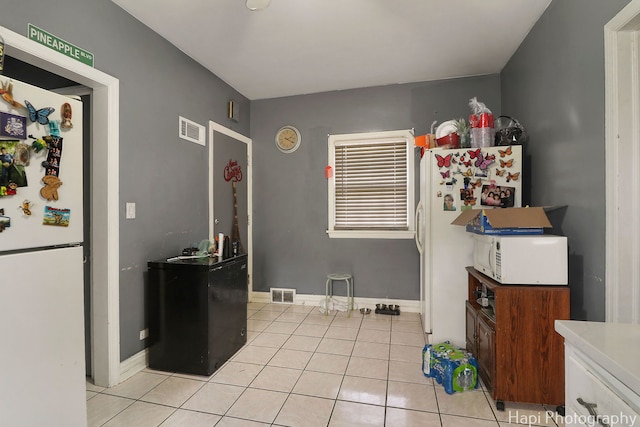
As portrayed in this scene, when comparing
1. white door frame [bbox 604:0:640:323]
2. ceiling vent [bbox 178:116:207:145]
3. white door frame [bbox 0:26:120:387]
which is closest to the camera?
white door frame [bbox 604:0:640:323]

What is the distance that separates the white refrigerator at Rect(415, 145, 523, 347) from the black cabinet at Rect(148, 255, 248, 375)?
69.6 inches

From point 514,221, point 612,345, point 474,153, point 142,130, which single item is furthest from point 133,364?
point 474,153

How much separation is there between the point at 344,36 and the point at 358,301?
2.88m

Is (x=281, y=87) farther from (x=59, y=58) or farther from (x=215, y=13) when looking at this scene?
(x=59, y=58)

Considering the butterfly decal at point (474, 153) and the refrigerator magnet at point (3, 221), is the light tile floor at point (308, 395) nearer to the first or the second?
the refrigerator magnet at point (3, 221)

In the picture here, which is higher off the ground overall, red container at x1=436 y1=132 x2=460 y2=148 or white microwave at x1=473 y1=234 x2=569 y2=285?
red container at x1=436 y1=132 x2=460 y2=148

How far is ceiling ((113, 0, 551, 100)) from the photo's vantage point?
2211mm

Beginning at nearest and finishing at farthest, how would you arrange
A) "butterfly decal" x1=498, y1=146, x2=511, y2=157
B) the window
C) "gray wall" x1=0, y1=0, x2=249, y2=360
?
"gray wall" x1=0, y1=0, x2=249, y2=360, "butterfly decal" x1=498, y1=146, x2=511, y2=157, the window

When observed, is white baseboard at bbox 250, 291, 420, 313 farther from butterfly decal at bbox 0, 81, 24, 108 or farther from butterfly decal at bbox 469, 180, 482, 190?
butterfly decal at bbox 0, 81, 24, 108

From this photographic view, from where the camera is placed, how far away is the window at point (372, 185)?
3.60 meters

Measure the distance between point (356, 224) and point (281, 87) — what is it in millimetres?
1938

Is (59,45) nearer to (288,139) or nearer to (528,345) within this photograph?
(288,139)

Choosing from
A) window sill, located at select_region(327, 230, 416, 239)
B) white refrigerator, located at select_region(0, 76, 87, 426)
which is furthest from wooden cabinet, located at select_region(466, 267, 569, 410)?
white refrigerator, located at select_region(0, 76, 87, 426)

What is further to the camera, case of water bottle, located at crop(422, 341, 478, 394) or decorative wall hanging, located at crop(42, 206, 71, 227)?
case of water bottle, located at crop(422, 341, 478, 394)
